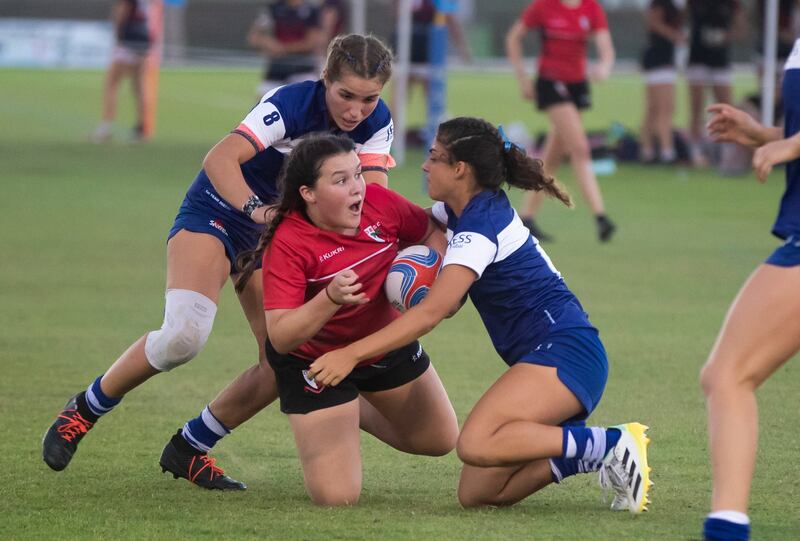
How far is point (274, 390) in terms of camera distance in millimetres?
5250

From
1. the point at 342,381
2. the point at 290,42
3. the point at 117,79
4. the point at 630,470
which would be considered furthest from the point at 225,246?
the point at 117,79

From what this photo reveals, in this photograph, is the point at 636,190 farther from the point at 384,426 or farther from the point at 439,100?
the point at 384,426

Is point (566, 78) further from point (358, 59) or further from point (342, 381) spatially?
point (342, 381)

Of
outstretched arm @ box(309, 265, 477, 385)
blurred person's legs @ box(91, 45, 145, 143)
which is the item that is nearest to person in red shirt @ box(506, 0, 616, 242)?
outstretched arm @ box(309, 265, 477, 385)

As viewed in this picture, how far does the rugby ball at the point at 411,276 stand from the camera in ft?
15.8

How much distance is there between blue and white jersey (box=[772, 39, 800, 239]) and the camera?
398cm

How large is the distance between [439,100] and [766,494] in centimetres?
1116

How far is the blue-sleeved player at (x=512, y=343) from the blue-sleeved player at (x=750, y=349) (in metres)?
0.68

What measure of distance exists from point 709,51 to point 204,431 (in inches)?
524

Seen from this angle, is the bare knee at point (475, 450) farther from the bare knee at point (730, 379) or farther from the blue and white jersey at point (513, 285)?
the bare knee at point (730, 379)

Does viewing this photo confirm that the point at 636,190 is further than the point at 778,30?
No

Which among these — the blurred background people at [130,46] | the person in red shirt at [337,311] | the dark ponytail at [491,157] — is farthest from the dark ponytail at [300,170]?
the blurred background people at [130,46]

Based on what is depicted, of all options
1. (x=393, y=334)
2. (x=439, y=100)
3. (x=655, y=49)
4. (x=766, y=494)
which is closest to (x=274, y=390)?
(x=393, y=334)

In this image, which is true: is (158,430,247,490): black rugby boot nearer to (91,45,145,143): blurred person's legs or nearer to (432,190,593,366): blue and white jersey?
(432,190,593,366): blue and white jersey
